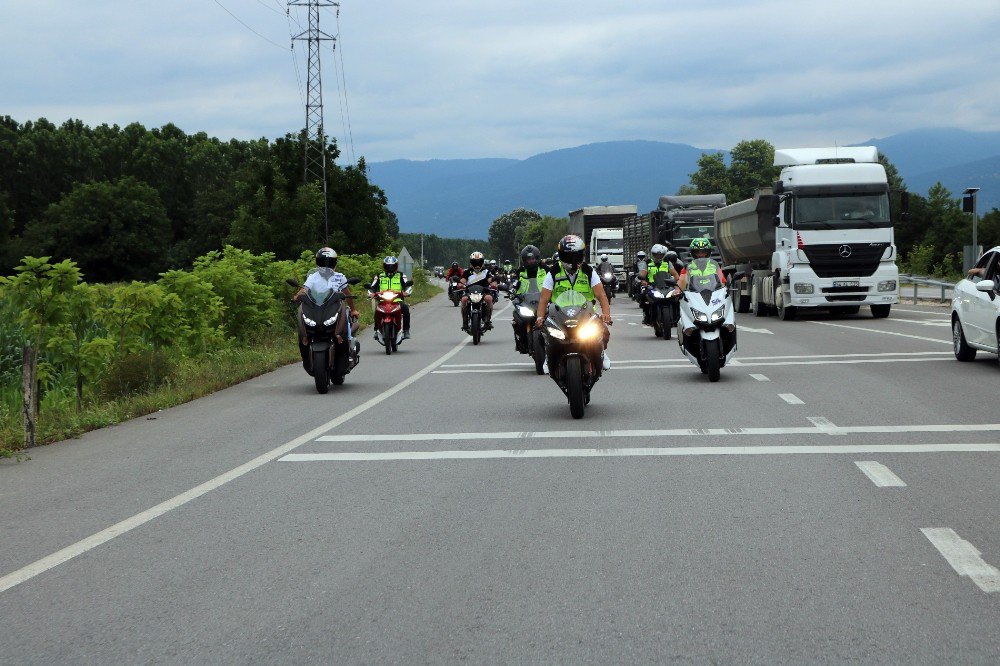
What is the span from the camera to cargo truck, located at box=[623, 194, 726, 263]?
43438mm

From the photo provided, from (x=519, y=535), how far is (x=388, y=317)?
50.6 feet

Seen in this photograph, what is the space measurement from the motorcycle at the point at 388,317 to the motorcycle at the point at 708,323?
711 centimetres

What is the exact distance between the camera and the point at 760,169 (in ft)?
420

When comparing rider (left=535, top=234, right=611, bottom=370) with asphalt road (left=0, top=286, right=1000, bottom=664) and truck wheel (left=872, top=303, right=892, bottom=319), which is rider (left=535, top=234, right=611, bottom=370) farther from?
truck wheel (left=872, top=303, right=892, bottom=319)

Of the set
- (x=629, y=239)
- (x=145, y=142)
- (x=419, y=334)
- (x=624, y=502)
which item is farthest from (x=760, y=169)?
(x=624, y=502)

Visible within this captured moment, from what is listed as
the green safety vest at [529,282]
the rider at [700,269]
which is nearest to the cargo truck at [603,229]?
the green safety vest at [529,282]

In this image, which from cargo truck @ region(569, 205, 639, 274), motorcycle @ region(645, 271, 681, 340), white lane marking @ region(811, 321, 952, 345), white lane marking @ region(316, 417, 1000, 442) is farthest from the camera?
cargo truck @ region(569, 205, 639, 274)

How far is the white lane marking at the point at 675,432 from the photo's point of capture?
10.4 meters

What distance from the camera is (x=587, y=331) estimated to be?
39.2ft

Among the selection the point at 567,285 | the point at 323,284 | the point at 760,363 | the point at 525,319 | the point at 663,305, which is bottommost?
the point at 760,363

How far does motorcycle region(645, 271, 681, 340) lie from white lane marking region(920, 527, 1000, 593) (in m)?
17.4

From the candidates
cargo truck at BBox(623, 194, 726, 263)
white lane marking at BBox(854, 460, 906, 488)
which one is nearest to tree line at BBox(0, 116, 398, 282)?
cargo truck at BBox(623, 194, 726, 263)

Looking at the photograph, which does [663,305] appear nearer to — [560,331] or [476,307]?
[476,307]

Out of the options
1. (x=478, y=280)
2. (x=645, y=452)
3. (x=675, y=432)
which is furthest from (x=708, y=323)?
(x=478, y=280)
